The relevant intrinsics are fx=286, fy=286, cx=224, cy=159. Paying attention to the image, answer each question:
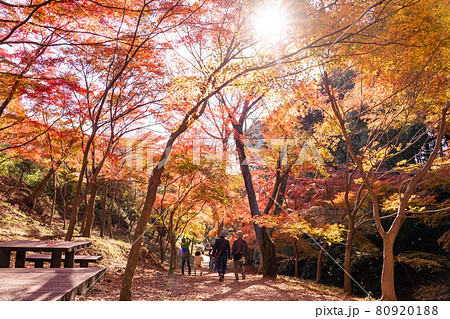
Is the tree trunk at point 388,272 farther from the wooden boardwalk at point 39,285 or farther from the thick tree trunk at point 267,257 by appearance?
the wooden boardwalk at point 39,285

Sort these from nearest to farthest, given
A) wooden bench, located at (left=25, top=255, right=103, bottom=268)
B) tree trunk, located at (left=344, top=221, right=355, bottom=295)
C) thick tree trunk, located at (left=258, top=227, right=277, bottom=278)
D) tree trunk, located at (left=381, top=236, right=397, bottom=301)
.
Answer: wooden bench, located at (left=25, top=255, right=103, bottom=268), tree trunk, located at (left=381, top=236, right=397, bottom=301), tree trunk, located at (left=344, top=221, right=355, bottom=295), thick tree trunk, located at (left=258, top=227, right=277, bottom=278)

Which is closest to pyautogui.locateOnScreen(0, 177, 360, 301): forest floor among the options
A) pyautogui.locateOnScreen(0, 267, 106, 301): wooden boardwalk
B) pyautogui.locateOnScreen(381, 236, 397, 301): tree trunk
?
pyautogui.locateOnScreen(381, 236, 397, 301): tree trunk

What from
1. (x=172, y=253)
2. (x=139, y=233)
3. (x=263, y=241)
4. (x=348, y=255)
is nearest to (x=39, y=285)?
(x=139, y=233)

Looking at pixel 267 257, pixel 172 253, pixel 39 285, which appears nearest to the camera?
pixel 39 285

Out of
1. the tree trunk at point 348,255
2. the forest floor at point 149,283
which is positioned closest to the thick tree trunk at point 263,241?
the forest floor at point 149,283

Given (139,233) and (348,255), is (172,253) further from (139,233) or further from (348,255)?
(139,233)

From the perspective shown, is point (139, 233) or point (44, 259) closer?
point (139, 233)

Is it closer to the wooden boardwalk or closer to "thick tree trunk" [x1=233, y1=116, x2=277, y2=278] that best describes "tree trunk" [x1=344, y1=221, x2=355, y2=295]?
"thick tree trunk" [x1=233, y1=116, x2=277, y2=278]

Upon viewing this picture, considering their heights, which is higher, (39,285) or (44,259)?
(39,285)

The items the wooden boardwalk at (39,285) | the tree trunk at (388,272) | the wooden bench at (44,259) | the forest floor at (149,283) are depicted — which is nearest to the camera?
the wooden boardwalk at (39,285)

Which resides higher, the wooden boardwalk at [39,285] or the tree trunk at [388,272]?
the wooden boardwalk at [39,285]

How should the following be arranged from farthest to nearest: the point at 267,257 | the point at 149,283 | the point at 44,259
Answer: the point at 267,257, the point at 149,283, the point at 44,259

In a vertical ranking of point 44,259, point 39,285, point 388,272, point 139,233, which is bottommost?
point 388,272

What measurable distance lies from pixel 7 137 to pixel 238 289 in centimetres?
887
